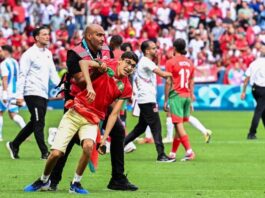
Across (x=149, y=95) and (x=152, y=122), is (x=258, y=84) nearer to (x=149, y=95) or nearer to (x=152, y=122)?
(x=149, y=95)

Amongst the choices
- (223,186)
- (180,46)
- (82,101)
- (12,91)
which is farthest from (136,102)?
(82,101)

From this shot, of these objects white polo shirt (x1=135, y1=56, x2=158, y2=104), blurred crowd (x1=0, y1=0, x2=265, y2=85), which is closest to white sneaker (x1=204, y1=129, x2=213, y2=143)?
white polo shirt (x1=135, y1=56, x2=158, y2=104)

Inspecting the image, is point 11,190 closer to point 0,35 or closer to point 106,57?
point 106,57

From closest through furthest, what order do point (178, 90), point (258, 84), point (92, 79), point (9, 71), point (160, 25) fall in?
point (92, 79)
point (178, 90)
point (9, 71)
point (258, 84)
point (160, 25)

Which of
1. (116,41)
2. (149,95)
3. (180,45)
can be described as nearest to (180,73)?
(180,45)

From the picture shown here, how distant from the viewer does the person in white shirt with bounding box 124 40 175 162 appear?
17.2 meters

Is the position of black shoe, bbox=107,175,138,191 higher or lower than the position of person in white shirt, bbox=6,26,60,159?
lower

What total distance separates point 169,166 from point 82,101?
15.3 ft

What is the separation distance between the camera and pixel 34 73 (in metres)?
16.8

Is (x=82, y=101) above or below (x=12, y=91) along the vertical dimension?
above

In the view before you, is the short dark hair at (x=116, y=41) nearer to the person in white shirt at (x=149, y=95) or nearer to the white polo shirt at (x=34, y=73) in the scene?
the person in white shirt at (x=149, y=95)

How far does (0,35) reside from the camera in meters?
36.4

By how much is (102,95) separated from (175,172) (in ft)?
12.4

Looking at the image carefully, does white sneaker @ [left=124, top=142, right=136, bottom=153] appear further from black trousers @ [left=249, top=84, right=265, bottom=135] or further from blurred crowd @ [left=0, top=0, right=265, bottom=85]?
blurred crowd @ [left=0, top=0, right=265, bottom=85]
